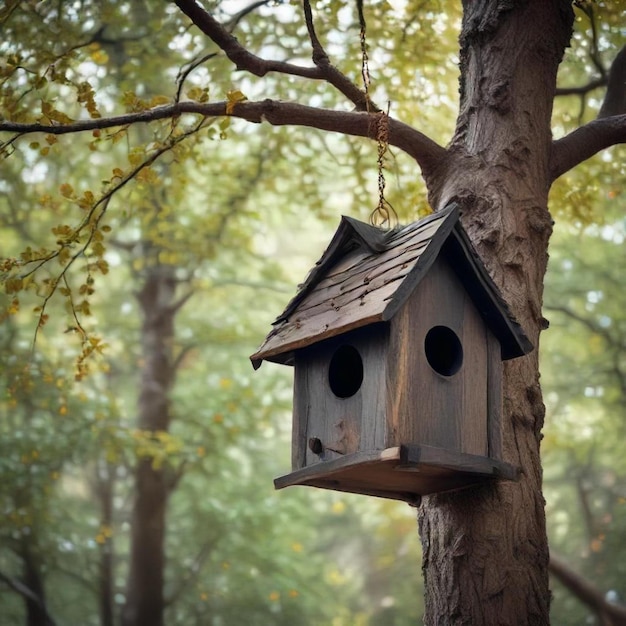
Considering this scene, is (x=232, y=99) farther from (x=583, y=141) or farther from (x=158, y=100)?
(x=583, y=141)

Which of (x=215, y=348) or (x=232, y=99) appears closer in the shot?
(x=232, y=99)

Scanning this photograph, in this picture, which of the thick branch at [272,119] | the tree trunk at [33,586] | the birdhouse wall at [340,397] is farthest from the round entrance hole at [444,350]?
the tree trunk at [33,586]

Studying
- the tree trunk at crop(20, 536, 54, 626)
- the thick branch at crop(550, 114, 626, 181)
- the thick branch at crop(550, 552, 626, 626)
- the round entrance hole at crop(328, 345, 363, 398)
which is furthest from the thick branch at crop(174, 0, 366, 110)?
the tree trunk at crop(20, 536, 54, 626)

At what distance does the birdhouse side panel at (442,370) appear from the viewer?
10.1 feet

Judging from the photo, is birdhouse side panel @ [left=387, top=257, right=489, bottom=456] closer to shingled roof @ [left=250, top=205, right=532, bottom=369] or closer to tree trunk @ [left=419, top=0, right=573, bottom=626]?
shingled roof @ [left=250, top=205, right=532, bottom=369]

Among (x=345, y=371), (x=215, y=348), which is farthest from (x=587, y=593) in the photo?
(x=215, y=348)

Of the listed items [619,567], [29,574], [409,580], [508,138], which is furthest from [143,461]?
[508,138]

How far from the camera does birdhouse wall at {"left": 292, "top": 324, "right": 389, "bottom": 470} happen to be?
3.13m

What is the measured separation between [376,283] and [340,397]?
521 millimetres

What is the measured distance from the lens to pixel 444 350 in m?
3.53

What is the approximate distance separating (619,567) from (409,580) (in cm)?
330

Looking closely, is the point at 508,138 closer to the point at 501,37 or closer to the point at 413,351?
the point at 501,37

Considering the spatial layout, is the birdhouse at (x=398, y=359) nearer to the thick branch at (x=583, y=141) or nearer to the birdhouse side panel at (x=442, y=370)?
the birdhouse side panel at (x=442, y=370)

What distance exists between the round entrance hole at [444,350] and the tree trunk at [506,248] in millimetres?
342
